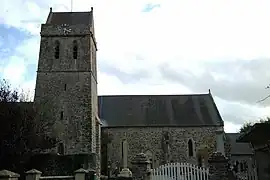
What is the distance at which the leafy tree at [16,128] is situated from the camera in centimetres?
2089

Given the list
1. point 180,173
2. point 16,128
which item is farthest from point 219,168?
point 16,128

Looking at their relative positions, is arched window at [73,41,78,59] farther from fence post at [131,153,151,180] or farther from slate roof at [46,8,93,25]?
fence post at [131,153,151,180]

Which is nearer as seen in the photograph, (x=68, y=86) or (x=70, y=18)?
(x=68, y=86)

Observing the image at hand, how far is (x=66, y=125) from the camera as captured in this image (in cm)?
2908

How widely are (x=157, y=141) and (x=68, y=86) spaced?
11455 millimetres

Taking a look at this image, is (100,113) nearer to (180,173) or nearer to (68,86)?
(68,86)

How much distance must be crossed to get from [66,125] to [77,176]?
14447mm

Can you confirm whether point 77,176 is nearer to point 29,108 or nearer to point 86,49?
point 29,108

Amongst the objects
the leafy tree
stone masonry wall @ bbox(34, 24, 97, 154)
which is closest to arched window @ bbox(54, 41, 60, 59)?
stone masonry wall @ bbox(34, 24, 97, 154)

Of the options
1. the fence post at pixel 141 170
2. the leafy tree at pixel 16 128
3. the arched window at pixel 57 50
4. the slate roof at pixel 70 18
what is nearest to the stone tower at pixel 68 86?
the arched window at pixel 57 50

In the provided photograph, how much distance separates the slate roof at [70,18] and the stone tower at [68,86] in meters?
0.13

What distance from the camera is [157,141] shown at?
35625 mm

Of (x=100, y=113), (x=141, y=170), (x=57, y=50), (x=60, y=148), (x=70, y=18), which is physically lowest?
(x=141, y=170)

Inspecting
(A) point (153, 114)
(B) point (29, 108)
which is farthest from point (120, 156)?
(B) point (29, 108)
